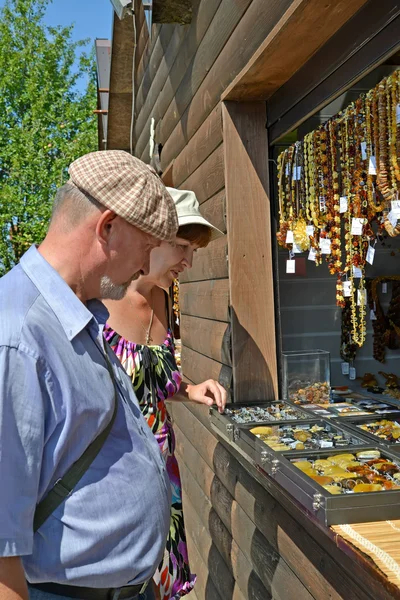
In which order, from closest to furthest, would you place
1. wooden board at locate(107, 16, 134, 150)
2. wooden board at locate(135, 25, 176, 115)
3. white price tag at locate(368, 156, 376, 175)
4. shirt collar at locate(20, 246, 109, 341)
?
shirt collar at locate(20, 246, 109, 341) → white price tag at locate(368, 156, 376, 175) → wooden board at locate(135, 25, 176, 115) → wooden board at locate(107, 16, 134, 150)

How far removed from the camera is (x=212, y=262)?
11.1 ft

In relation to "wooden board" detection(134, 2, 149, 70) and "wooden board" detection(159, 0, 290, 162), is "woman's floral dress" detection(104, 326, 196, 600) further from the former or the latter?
"wooden board" detection(134, 2, 149, 70)

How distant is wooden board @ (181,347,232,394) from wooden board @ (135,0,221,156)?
1.68 metres

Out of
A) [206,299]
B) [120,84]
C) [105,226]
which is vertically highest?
[120,84]

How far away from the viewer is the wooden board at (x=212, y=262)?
10.2 ft

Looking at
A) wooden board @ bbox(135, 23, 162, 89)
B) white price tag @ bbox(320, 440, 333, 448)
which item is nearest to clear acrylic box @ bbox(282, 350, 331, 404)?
white price tag @ bbox(320, 440, 333, 448)

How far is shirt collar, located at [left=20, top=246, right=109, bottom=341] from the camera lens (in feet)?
4.56

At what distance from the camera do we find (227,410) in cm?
262

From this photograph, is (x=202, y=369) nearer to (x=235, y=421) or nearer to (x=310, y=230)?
(x=310, y=230)

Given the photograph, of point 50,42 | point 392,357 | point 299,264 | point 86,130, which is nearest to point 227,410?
point 299,264

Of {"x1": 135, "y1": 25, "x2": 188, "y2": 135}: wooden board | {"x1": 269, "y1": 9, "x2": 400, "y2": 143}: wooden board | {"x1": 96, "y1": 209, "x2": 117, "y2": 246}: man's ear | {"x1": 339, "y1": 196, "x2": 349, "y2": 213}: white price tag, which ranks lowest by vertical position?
{"x1": 96, "y1": 209, "x2": 117, "y2": 246}: man's ear

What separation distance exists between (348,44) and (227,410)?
139cm

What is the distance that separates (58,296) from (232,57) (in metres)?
1.80

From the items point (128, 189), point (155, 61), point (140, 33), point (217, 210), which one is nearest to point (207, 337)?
point (217, 210)
